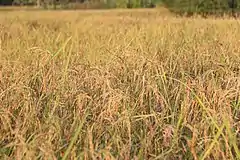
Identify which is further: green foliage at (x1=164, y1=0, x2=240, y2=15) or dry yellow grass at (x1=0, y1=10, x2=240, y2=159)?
green foliage at (x1=164, y1=0, x2=240, y2=15)

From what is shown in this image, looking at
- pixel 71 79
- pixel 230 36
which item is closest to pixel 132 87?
pixel 71 79

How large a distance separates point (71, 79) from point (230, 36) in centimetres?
193

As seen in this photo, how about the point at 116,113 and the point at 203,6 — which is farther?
the point at 203,6

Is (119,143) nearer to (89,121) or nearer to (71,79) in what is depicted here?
(89,121)

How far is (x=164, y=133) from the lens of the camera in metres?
1.29

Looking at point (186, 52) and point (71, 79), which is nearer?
point (71, 79)

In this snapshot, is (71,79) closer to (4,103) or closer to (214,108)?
(4,103)

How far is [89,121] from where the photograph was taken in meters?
1.38

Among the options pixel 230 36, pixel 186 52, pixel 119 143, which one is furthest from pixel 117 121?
pixel 230 36

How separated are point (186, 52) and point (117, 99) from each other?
118cm

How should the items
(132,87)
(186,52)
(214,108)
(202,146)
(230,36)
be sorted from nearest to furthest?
(202,146) → (214,108) → (132,87) → (186,52) → (230,36)

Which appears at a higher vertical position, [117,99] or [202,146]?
[117,99]

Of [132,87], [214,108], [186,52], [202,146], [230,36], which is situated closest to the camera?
[202,146]

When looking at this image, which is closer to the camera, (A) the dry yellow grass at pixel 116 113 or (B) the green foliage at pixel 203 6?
(A) the dry yellow grass at pixel 116 113
